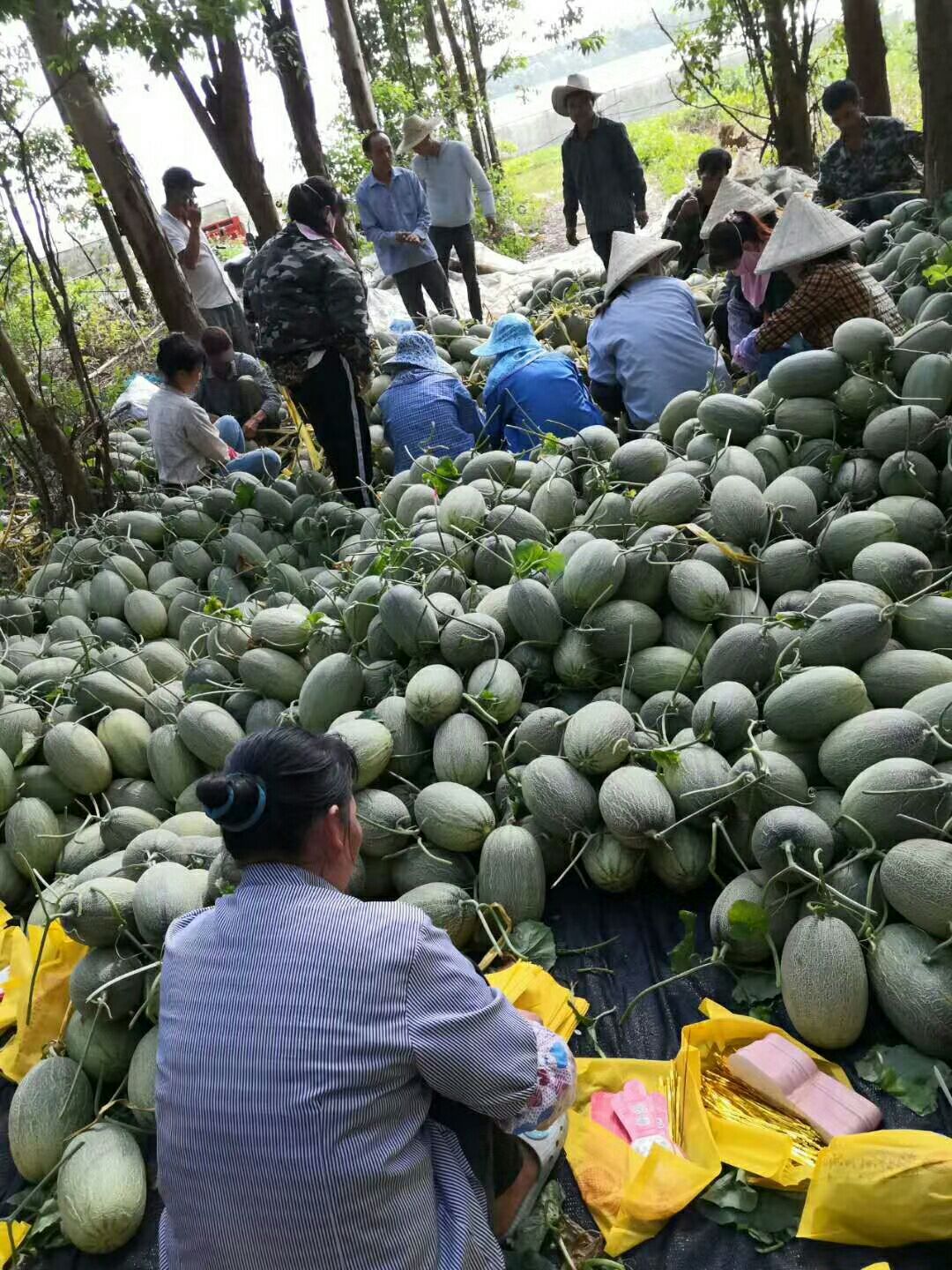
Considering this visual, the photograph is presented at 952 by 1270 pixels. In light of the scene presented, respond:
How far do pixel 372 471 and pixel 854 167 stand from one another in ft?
13.2

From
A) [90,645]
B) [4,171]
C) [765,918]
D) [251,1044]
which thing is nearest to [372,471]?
[90,645]

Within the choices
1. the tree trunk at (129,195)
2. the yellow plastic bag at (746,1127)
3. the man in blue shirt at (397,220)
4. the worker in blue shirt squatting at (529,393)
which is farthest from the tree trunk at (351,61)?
the yellow plastic bag at (746,1127)

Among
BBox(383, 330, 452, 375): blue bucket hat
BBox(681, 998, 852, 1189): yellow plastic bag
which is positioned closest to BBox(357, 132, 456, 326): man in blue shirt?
BBox(383, 330, 452, 375): blue bucket hat

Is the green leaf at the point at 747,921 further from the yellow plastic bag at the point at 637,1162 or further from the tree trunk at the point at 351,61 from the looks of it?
the tree trunk at the point at 351,61

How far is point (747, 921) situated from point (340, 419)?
12.8 ft

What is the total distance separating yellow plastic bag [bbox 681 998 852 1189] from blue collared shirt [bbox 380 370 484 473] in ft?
11.5

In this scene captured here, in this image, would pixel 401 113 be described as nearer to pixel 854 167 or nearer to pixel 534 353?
pixel 854 167

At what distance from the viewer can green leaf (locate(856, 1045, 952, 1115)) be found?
1899 mm

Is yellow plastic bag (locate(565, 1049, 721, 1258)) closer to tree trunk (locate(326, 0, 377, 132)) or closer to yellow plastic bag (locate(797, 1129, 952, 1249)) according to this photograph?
yellow plastic bag (locate(797, 1129, 952, 1249))

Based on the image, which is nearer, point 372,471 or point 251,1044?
point 251,1044

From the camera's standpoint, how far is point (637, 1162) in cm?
195

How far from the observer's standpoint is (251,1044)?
1413mm

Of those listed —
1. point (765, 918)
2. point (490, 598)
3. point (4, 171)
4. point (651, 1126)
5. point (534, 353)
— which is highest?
point (4, 171)

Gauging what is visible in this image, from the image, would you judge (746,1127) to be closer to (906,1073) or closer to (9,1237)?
(906,1073)
